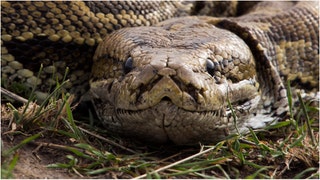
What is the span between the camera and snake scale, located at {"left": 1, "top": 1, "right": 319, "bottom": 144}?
3.37 metres

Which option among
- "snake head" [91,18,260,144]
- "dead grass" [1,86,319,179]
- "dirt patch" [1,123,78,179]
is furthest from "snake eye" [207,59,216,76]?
"dirt patch" [1,123,78,179]

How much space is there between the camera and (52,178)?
3.02 metres

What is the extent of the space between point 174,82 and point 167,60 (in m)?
0.20

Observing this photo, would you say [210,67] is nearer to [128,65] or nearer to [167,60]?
[167,60]

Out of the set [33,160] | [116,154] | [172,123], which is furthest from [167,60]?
[33,160]

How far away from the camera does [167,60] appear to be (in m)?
3.37

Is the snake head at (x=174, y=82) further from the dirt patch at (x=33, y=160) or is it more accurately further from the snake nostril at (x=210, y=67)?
the dirt patch at (x=33, y=160)

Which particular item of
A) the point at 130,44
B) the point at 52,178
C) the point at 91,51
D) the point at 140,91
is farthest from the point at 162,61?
the point at 91,51

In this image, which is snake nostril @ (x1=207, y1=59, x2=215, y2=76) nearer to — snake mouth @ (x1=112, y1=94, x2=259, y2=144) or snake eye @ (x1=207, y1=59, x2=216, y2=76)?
snake eye @ (x1=207, y1=59, x2=216, y2=76)

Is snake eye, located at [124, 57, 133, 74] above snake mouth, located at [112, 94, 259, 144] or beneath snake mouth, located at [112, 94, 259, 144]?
above

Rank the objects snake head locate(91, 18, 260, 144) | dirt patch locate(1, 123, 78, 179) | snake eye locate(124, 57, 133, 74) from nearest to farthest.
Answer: dirt patch locate(1, 123, 78, 179)
snake head locate(91, 18, 260, 144)
snake eye locate(124, 57, 133, 74)

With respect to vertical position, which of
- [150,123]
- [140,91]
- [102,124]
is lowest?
[102,124]

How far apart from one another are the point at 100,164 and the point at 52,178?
32 cm

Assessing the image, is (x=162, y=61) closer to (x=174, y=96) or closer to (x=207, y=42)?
(x=174, y=96)
